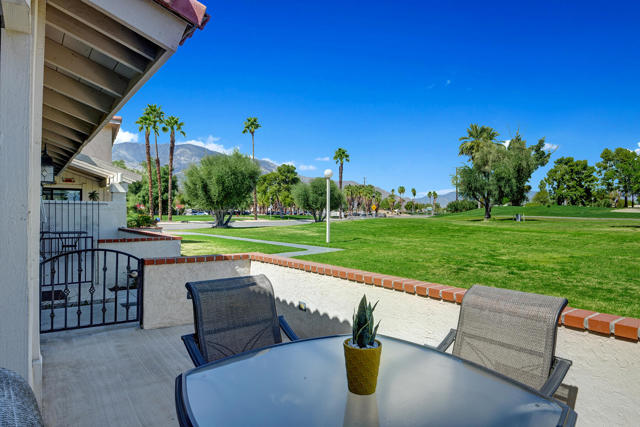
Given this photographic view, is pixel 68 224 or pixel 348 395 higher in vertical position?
pixel 68 224

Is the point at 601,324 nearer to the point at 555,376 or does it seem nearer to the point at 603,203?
the point at 555,376

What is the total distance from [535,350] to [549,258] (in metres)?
8.95

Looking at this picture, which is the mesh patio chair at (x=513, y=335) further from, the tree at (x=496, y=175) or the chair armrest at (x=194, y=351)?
the tree at (x=496, y=175)

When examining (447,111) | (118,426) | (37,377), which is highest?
(447,111)

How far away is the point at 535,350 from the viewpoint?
2246 mm

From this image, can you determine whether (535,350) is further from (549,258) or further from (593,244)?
(593,244)

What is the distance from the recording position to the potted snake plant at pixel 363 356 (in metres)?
1.70

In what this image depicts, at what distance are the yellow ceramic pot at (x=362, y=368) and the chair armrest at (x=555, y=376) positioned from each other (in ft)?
3.32

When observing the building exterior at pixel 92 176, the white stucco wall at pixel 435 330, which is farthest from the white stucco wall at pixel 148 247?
the building exterior at pixel 92 176

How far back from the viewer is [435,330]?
3201 millimetres

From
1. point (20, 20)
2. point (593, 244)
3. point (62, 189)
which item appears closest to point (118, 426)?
point (20, 20)

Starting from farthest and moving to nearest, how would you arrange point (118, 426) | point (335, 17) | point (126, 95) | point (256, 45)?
point (256, 45) → point (335, 17) → point (126, 95) → point (118, 426)

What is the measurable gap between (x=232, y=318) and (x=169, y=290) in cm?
234

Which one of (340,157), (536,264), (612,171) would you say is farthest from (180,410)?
(612,171)
